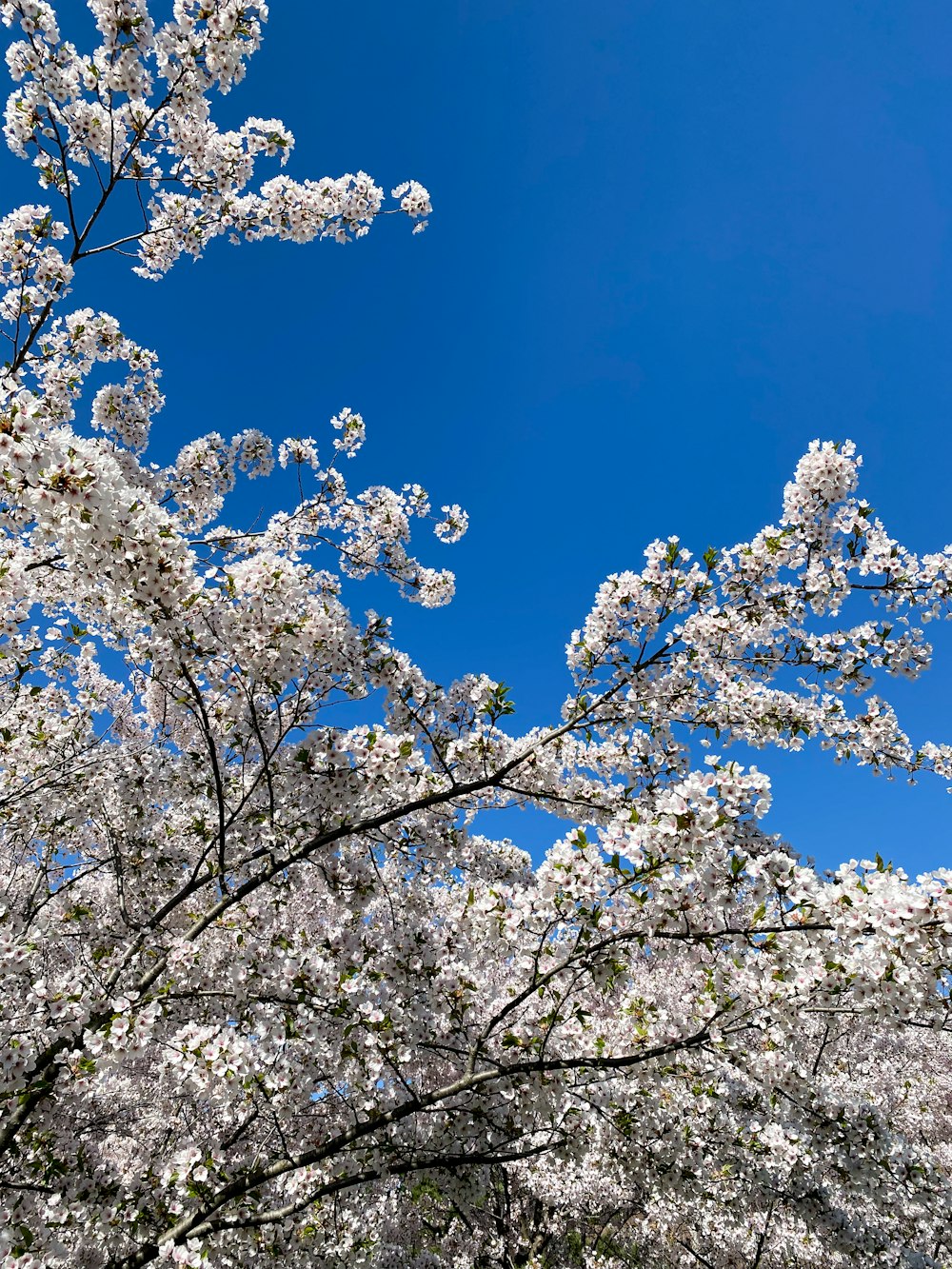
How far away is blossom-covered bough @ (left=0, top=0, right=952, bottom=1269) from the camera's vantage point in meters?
4.43

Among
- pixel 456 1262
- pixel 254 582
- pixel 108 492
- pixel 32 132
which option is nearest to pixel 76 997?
pixel 254 582

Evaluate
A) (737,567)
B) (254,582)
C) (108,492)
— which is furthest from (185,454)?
(737,567)

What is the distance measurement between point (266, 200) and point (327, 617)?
5.94 m

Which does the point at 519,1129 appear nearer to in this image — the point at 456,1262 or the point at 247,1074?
the point at 247,1074

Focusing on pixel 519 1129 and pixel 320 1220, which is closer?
pixel 519 1129

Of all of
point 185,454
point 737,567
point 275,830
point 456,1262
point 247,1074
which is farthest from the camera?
point 456,1262

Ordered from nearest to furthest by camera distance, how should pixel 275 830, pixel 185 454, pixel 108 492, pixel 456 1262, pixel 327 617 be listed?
1. pixel 108 492
2. pixel 327 617
3. pixel 275 830
4. pixel 185 454
5. pixel 456 1262

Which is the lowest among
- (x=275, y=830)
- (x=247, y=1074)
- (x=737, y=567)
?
(x=247, y=1074)

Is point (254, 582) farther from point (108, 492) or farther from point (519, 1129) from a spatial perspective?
point (519, 1129)

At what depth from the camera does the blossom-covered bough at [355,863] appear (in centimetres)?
443

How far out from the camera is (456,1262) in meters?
11.6

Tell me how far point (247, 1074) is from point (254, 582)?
12.6 ft

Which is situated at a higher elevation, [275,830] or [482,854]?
[482,854]

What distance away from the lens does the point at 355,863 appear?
641 cm
